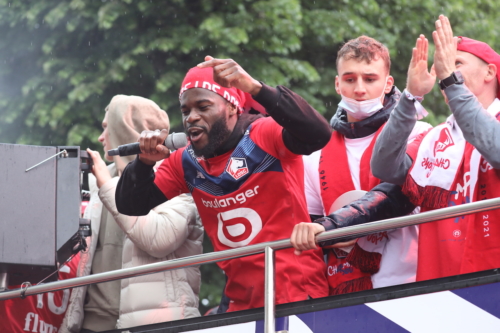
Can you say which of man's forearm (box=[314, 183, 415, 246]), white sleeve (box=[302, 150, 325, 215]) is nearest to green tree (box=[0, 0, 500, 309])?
white sleeve (box=[302, 150, 325, 215])

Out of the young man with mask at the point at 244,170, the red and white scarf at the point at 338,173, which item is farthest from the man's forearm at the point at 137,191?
the red and white scarf at the point at 338,173

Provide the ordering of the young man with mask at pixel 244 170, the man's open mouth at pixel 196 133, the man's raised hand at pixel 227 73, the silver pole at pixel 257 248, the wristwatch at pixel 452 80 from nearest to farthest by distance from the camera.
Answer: the silver pole at pixel 257 248
the wristwatch at pixel 452 80
the man's raised hand at pixel 227 73
the young man with mask at pixel 244 170
the man's open mouth at pixel 196 133

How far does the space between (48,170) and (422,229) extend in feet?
6.52

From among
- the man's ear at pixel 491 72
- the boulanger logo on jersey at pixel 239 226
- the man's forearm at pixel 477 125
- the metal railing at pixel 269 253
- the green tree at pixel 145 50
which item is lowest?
the metal railing at pixel 269 253

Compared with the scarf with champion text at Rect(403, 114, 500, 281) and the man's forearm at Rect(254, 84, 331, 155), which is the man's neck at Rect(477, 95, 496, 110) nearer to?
the scarf with champion text at Rect(403, 114, 500, 281)

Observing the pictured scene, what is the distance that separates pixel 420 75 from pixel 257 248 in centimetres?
109

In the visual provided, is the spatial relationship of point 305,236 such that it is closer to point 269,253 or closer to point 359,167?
point 269,253

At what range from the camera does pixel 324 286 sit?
12.7ft

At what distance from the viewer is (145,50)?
8.38m

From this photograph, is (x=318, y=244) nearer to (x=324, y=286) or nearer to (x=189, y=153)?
(x=324, y=286)

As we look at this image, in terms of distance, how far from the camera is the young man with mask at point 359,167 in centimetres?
383

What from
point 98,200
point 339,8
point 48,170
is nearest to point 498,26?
point 339,8

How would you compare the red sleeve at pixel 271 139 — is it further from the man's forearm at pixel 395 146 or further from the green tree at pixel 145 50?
the green tree at pixel 145 50

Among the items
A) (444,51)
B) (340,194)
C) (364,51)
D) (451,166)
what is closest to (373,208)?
(340,194)
